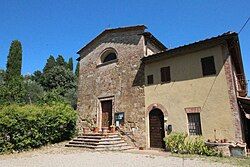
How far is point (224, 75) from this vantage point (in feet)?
36.1

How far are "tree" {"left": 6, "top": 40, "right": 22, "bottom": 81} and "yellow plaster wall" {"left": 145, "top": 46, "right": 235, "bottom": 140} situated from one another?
24.9 meters

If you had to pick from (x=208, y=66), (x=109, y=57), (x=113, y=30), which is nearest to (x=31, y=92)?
(x=109, y=57)

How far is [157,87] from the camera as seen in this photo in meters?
13.6

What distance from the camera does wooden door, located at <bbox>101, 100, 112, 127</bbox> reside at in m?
16.2

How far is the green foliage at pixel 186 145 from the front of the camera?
423 inches

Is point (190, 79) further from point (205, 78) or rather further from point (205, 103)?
point (205, 103)

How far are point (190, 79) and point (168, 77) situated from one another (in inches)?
58.4

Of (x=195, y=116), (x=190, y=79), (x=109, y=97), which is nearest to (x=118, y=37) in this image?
(x=109, y=97)

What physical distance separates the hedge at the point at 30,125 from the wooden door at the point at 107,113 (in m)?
2.73

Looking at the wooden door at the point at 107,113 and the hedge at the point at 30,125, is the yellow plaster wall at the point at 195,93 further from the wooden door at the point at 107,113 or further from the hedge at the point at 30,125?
the hedge at the point at 30,125

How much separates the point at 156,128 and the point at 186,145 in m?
2.39

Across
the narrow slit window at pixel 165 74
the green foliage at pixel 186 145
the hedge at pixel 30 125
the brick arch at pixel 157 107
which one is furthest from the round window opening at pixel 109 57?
the green foliage at pixel 186 145

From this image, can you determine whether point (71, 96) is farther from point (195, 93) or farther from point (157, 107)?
point (195, 93)

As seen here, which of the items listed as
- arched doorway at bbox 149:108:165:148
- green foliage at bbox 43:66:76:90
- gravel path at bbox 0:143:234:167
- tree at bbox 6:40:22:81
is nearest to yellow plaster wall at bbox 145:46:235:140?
arched doorway at bbox 149:108:165:148
